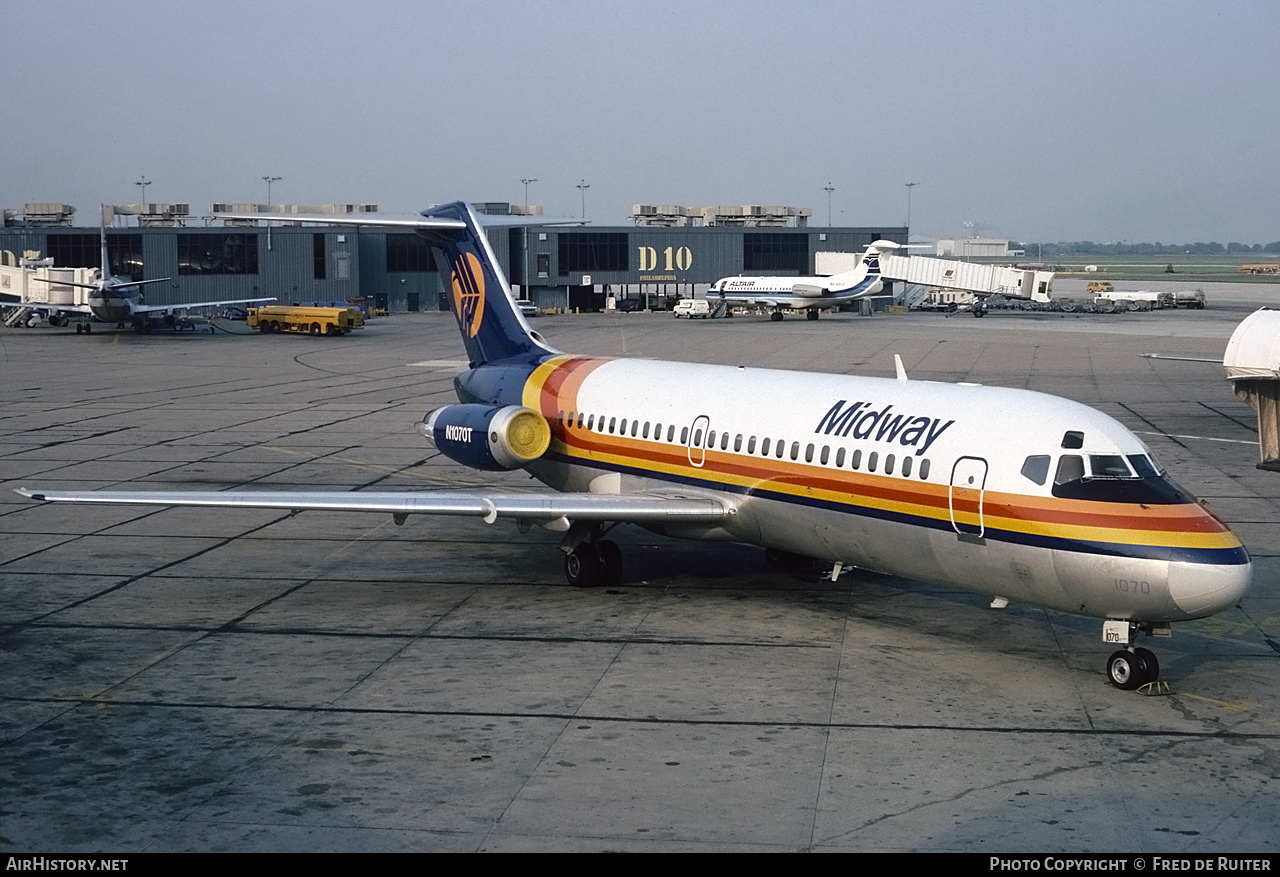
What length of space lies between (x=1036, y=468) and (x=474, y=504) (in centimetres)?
768

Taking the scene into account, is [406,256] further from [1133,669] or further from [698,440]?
[1133,669]

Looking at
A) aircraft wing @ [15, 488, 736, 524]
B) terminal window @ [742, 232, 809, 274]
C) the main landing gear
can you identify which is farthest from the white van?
aircraft wing @ [15, 488, 736, 524]

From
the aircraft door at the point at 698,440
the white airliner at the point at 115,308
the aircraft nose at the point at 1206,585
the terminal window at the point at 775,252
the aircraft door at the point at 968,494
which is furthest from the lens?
the terminal window at the point at 775,252

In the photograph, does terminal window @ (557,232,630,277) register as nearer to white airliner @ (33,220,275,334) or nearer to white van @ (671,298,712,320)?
white van @ (671,298,712,320)

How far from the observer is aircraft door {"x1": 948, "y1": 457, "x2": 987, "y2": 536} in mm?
15523

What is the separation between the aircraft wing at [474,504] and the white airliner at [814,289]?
80.8 m

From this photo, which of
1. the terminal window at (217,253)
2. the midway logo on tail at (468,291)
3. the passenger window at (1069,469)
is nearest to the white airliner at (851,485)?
the passenger window at (1069,469)

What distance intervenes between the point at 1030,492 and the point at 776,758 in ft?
15.0

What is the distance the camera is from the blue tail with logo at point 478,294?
2560cm

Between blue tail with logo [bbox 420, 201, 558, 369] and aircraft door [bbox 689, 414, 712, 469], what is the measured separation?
5.96 m

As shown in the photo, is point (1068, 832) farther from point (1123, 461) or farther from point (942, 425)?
point (942, 425)

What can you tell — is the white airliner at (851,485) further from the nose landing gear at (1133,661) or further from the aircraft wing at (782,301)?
the aircraft wing at (782,301)

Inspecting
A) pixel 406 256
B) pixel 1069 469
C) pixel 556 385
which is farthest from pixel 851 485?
pixel 406 256

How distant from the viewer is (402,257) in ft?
370
